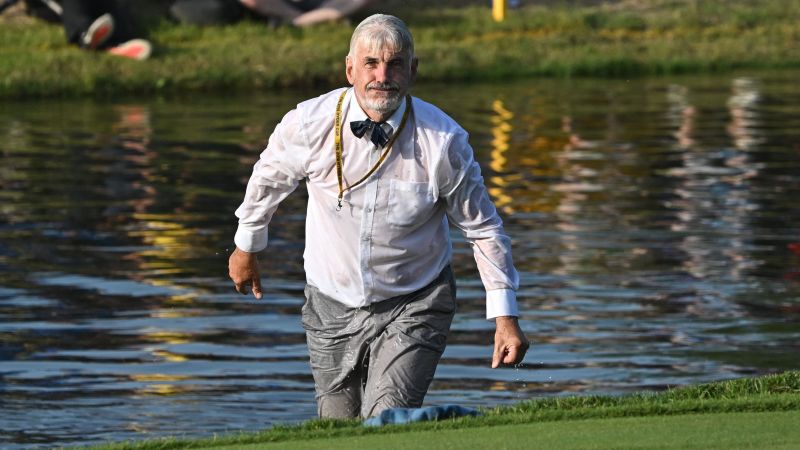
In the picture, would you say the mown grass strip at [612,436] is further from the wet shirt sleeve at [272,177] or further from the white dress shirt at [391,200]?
the wet shirt sleeve at [272,177]

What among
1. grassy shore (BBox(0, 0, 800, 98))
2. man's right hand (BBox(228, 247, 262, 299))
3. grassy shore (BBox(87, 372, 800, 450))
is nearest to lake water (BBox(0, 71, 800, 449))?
man's right hand (BBox(228, 247, 262, 299))

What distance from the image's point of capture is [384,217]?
668 cm

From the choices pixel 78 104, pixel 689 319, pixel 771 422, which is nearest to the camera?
pixel 771 422

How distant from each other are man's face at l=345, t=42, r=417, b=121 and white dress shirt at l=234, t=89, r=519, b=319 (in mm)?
71

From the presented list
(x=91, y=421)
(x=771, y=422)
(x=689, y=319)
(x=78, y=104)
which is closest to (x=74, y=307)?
(x=91, y=421)

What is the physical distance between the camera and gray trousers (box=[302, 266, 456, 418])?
681cm

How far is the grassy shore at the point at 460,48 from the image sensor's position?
86.5 feet

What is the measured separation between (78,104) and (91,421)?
53.1 ft

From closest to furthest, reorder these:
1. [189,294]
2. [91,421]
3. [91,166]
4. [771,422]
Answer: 1. [771,422]
2. [91,421]
3. [189,294]
4. [91,166]

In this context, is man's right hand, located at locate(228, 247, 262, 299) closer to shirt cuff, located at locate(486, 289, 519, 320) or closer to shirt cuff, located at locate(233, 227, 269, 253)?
shirt cuff, located at locate(233, 227, 269, 253)

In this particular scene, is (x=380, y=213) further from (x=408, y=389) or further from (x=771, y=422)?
(x=771, y=422)

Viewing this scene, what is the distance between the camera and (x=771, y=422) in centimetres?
650

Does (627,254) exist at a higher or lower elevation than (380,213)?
lower

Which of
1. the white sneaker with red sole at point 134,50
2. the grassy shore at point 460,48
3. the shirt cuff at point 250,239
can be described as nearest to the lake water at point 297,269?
the shirt cuff at point 250,239
